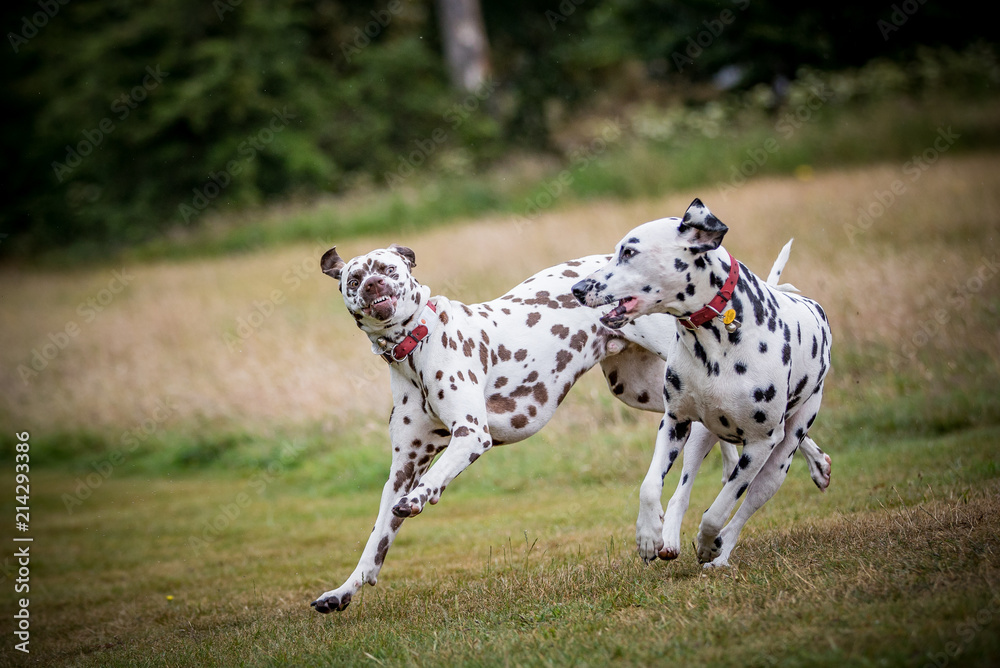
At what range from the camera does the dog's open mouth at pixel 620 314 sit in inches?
211

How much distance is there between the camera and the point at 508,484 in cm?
1102

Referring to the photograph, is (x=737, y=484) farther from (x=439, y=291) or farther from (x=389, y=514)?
(x=439, y=291)

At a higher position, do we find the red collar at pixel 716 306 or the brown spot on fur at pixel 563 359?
the red collar at pixel 716 306

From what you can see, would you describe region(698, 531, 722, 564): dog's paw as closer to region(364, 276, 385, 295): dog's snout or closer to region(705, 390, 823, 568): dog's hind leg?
region(705, 390, 823, 568): dog's hind leg

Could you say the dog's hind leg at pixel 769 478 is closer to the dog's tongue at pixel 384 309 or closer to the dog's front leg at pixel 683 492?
the dog's front leg at pixel 683 492

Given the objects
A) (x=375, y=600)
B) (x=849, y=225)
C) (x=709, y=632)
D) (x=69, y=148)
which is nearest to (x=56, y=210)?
(x=69, y=148)

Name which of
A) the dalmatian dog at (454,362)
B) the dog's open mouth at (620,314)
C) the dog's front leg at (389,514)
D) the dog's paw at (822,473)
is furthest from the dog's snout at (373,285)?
the dog's paw at (822,473)

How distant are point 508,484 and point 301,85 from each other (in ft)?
84.7

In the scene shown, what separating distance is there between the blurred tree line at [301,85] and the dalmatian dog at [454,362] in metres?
23.9

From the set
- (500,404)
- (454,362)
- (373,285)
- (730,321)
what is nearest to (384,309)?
(373,285)

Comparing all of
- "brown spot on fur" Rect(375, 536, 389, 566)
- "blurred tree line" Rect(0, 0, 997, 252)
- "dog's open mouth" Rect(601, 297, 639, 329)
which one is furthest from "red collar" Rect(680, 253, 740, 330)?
"blurred tree line" Rect(0, 0, 997, 252)

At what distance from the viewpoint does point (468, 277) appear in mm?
16922

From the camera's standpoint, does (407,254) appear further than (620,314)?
Yes

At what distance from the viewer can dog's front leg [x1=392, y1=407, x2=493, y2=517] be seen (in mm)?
5609
